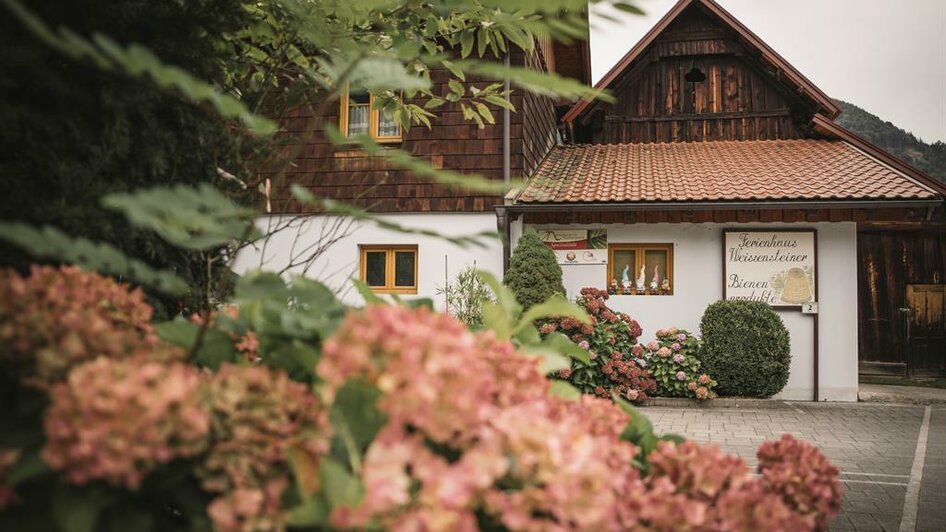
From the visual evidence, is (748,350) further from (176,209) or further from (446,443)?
(176,209)

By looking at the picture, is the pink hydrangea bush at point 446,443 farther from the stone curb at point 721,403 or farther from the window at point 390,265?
the window at point 390,265

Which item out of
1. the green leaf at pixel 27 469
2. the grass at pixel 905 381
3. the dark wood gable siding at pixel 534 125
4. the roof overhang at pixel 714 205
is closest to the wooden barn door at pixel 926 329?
the grass at pixel 905 381

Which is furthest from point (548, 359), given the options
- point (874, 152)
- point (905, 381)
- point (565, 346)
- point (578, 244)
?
point (905, 381)

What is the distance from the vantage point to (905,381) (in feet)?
40.7

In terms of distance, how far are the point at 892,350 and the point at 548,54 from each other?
30.5ft

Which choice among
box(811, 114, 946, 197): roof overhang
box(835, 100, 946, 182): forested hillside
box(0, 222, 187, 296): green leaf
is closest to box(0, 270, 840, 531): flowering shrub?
box(0, 222, 187, 296): green leaf

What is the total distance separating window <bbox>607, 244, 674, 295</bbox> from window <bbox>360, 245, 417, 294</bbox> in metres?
3.31

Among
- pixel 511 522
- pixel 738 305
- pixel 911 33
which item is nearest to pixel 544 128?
pixel 738 305

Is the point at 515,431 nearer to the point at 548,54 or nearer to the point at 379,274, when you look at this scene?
the point at 379,274

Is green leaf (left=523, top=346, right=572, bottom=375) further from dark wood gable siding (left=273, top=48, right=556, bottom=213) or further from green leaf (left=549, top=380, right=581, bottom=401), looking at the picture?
dark wood gable siding (left=273, top=48, right=556, bottom=213)

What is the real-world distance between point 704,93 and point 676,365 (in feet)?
19.8

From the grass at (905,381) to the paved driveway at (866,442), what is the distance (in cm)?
280

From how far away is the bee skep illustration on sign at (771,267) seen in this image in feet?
32.4

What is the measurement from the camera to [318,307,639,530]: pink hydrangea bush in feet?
2.22
